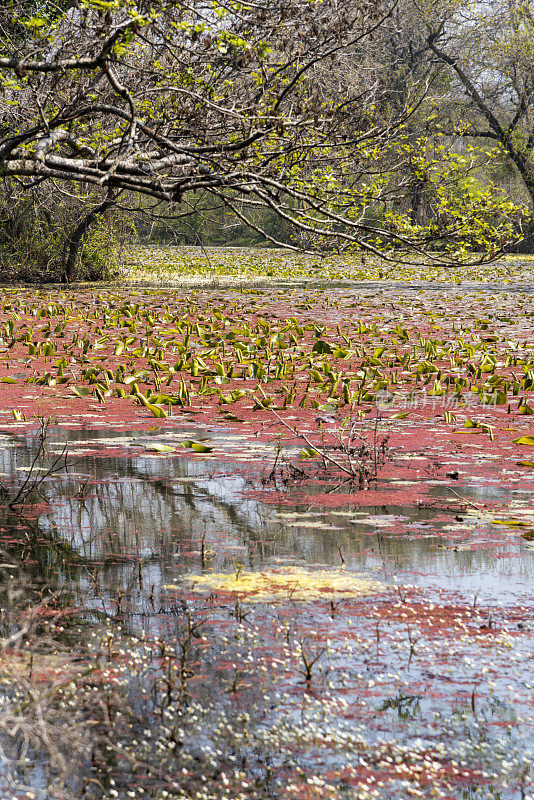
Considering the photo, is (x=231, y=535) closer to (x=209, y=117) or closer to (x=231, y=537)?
(x=231, y=537)

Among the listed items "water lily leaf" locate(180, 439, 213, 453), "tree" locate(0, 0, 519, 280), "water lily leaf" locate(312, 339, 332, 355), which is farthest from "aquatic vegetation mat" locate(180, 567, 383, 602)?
"water lily leaf" locate(312, 339, 332, 355)

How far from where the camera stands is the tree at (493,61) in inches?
1416

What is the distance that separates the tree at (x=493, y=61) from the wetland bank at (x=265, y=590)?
3031 cm

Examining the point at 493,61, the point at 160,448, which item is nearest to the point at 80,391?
the point at 160,448

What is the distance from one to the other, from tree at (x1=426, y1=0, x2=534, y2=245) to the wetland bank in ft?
99.4

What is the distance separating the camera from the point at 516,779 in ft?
7.51

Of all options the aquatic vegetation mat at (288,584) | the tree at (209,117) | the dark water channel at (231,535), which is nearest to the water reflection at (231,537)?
the dark water channel at (231,535)

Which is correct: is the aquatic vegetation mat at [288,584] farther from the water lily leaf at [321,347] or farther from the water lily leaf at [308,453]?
the water lily leaf at [321,347]

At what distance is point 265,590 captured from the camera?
11.7ft

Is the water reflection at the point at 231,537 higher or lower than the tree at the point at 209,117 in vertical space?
lower

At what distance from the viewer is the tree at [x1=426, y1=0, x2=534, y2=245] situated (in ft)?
118

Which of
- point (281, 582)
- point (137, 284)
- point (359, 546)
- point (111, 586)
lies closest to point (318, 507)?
point (359, 546)

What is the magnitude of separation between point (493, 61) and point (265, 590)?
3765cm

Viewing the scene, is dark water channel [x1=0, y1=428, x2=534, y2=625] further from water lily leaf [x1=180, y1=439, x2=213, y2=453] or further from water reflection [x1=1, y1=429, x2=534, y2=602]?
water lily leaf [x1=180, y1=439, x2=213, y2=453]
